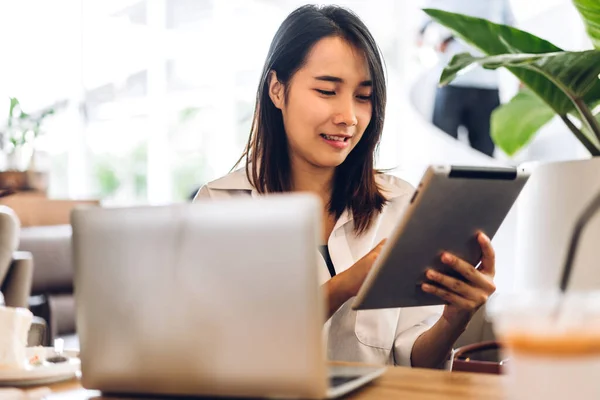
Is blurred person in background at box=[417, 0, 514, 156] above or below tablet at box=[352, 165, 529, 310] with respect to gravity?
above

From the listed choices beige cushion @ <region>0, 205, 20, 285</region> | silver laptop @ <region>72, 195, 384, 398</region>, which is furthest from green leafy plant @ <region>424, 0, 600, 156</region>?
beige cushion @ <region>0, 205, 20, 285</region>

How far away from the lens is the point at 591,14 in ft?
4.45

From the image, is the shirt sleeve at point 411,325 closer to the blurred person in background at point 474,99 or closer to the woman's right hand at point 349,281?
the woman's right hand at point 349,281

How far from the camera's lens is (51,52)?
18.3ft

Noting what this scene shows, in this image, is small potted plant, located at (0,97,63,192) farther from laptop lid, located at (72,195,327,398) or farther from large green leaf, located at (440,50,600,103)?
laptop lid, located at (72,195,327,398)

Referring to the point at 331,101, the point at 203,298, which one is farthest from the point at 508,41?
the point at 203,298

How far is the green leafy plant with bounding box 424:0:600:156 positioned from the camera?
125 centimetres

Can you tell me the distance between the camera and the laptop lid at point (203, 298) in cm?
62

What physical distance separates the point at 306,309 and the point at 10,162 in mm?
3793

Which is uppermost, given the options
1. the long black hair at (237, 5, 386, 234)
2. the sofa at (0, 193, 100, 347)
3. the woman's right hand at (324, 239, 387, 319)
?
the long black hair at (237, 5, 386, 234)

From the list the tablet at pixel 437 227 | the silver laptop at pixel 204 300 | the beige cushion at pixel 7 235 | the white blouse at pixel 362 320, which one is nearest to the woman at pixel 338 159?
the white blouse at pixel 362 320

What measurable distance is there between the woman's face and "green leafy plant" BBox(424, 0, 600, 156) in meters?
0.19

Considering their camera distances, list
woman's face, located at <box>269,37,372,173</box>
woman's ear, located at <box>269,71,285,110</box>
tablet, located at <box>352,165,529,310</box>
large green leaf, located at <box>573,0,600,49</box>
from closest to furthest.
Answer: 1. tablet, located at <box>352,165,529,310</box>
2. large green leaf, located at <box>573,0,600,49</box>
3. woman's face, located at <box>269,37,372,173</box>
4. woman's ear, located at <box>269,71,285,110</box>

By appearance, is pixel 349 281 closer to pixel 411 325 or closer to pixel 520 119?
pixel 411 325
